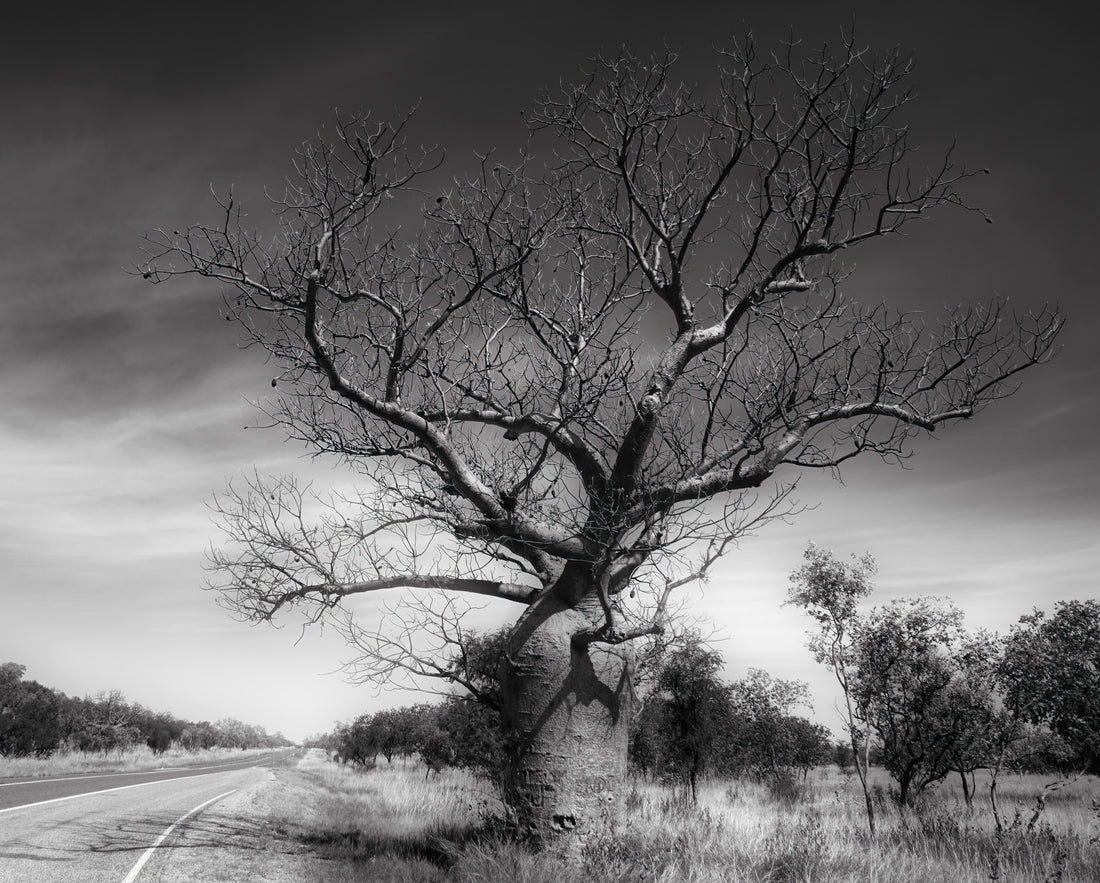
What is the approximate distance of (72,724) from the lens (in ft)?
136

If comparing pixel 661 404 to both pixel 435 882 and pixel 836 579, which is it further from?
pixel 836 579

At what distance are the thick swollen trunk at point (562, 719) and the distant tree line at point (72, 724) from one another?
32466 mm

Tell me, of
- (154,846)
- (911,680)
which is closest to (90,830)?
(154,846)

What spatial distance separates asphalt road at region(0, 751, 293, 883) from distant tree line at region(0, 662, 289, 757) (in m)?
19.0

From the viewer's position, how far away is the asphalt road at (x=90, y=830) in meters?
6.07

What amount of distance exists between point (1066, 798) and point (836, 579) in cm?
1702

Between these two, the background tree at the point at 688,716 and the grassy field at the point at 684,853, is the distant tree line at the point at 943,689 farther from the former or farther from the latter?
the background tree at the point at 688,716

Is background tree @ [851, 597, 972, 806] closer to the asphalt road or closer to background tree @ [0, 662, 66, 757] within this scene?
the asphalt road

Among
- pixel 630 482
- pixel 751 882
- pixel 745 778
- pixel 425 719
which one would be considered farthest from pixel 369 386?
pixel 745 778

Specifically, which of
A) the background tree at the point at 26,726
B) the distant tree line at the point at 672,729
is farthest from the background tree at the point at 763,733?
the background tree at the point at 26,726

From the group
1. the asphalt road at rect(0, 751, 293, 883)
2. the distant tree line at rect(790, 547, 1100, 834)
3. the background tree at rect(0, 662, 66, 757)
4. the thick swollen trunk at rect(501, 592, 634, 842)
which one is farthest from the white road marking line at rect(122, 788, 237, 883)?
the background tree at rect(0, 662, 66, 757)

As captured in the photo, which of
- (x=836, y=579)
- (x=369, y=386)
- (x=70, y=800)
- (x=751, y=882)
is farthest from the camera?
(x=836, y=579)

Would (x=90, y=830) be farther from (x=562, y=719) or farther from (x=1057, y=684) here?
(x=1057, y=684)

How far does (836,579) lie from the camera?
41.7 feet
